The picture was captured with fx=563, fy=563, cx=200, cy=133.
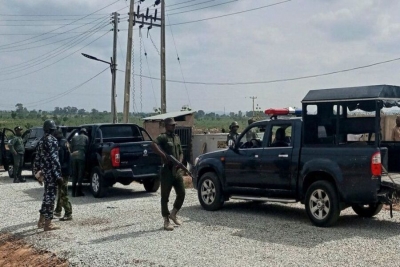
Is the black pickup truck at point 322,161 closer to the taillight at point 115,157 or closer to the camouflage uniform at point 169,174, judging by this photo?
the camouflage uniform at point 169,174

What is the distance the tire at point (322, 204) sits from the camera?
30.8 ft

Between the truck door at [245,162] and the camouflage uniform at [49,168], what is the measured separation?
11.1 ft

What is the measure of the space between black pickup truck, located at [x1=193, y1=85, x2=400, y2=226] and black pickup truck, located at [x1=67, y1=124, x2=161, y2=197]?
2.80m

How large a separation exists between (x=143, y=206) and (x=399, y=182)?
18.7ft

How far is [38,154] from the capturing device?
33.2 ft

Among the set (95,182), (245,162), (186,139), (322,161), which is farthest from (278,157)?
(186,139)

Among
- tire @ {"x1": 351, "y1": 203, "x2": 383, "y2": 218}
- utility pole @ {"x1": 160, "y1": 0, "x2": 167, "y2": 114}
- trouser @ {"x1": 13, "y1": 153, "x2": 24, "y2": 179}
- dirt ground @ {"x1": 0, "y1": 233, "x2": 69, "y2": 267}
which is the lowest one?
dirt ground @ {"x1": 0, "y1": 233, "x2": 69, "y2": 267}

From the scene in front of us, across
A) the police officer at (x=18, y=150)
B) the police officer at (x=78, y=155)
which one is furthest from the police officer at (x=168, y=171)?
the police officer at (x=18, y=150)

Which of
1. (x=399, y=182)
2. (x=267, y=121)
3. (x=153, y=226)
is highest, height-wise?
(x=267, y=121)

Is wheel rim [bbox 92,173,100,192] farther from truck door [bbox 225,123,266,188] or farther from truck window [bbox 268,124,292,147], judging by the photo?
truck window [bbox 268,124,292,147]

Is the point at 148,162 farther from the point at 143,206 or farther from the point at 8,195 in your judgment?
the point at 8,195

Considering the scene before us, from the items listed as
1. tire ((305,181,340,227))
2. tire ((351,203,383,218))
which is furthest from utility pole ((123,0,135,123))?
tire ((305,181,340,227))

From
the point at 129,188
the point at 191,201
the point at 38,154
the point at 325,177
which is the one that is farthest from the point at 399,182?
the point at 129,188

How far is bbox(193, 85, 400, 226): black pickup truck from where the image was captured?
9.09 metres
